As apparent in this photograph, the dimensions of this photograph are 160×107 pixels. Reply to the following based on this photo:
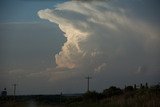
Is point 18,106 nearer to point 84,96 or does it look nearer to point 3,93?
point 84,96

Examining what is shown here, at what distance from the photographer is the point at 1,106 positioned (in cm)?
3494

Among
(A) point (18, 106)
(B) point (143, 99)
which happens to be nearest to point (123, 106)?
(B) point (143, 99)

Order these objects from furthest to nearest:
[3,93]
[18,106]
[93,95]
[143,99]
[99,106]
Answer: [3,93] → [93,95] → [18,106] → [99,106] → [143,99]

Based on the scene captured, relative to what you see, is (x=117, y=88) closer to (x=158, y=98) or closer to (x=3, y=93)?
(x=3, y=93)

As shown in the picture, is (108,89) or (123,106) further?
(108,89)

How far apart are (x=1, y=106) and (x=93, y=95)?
13115mm

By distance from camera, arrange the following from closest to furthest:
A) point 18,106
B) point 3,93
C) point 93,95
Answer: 1. point 18,106
2. point 93,95
3. point 3,93

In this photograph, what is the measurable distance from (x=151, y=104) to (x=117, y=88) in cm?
3038

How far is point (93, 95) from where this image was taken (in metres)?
44.3

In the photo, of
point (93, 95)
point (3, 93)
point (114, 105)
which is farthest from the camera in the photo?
point (3, 93)

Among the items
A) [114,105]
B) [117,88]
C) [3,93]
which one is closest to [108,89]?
[117,88]

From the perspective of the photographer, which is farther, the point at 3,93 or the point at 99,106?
the point at 3,93

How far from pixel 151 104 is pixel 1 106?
1758cm

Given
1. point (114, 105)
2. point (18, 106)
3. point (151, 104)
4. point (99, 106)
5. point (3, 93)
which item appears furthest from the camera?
point (3, 93)
